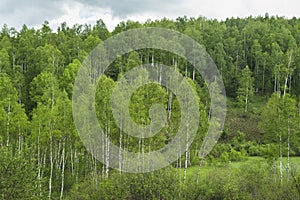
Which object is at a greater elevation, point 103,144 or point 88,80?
point 88,80

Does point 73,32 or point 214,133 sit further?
point 73,32

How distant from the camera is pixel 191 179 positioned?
3064cm

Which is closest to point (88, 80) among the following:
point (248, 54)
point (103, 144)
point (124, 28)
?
point (103, 144)

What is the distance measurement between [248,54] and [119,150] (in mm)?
48430

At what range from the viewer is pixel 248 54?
243ft

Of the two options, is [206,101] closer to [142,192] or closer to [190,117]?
[190,117]

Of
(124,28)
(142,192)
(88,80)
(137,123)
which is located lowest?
(142,192)

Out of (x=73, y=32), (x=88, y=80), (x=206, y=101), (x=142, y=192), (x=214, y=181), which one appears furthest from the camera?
(x=73, y=32)

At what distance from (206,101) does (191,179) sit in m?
20.1

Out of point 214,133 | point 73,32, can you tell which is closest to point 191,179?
point 214,133

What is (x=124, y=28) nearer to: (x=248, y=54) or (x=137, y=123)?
(x=248, y=54)

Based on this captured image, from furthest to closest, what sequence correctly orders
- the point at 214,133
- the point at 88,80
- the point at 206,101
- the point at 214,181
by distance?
1. the point at 206,101
2. the point at 88,80
3. the point at 214,133
4. the point at 214,181

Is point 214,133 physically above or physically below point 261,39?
below

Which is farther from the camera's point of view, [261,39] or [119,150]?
[261,39]
